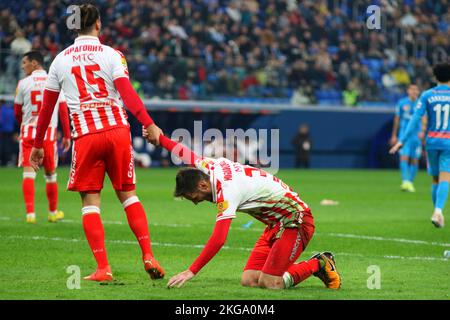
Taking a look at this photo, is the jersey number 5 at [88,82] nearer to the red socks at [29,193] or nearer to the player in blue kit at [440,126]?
the red socks at [29,193]

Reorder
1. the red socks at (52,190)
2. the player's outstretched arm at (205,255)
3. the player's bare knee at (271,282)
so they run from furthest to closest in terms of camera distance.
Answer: the red socks at (52,190) < the player's bare knee at (271,282) < the player's outstretched arm at (205,255)

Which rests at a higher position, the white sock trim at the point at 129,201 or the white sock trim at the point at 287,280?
the white sock trim at the point at 129,201

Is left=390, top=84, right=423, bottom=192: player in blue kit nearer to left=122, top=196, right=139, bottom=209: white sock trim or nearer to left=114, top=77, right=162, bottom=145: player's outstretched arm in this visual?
left=122, top=196, right=139, bottom=209: white sock trim

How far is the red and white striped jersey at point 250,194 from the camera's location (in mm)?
7059

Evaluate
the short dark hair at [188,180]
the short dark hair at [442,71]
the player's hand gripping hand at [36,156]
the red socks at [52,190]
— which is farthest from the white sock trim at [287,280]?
the red socks at [52,190]

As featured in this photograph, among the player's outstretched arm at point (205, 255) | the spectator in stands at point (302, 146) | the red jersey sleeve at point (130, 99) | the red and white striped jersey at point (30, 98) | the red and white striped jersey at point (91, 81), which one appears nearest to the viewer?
the player's outstretched arm at point (205, 255)

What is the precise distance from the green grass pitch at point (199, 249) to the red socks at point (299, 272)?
96 mm

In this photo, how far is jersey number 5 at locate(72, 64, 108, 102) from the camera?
7984mm

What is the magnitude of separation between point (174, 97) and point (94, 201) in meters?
22.2

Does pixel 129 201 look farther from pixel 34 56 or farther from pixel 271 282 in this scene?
pixel 34 56

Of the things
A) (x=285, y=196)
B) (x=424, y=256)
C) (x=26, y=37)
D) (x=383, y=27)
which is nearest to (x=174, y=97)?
(x=26, y=37)

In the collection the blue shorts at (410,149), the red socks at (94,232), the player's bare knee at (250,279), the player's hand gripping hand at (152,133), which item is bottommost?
the blue shorts at (410,149)

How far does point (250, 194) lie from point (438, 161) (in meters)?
6.00
